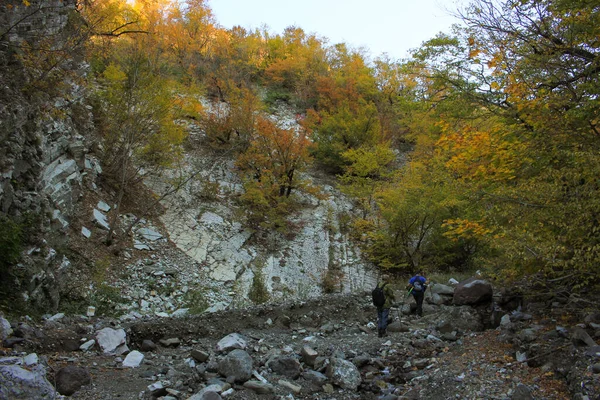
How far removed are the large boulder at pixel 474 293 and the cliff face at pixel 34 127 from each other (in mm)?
9358

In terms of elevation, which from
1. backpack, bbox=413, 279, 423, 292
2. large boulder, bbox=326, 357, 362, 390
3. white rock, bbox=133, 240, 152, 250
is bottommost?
large boulder, bbox=326, 357, 362, 390

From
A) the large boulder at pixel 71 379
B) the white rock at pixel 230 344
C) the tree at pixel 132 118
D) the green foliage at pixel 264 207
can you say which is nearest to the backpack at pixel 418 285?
the white rock at pixel 230 344

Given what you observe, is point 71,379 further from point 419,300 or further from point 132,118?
point 132,118

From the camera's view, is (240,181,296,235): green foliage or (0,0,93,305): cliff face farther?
(240,181,296,235): green foliage

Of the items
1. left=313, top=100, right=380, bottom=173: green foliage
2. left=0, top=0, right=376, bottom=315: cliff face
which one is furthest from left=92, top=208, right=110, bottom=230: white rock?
left=313, top=100, right=380, bottom=173: green foliage

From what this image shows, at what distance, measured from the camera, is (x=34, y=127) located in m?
9.23

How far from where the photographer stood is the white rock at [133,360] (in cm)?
593

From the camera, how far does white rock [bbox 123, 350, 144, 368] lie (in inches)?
234

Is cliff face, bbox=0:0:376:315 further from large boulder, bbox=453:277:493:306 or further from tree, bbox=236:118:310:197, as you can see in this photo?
large boulder, bbox=453:277:493:306

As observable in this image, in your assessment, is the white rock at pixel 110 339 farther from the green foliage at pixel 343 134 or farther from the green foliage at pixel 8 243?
the green foliage at pixel 343 134

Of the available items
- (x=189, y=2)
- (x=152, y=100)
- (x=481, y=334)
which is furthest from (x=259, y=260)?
(x=189, y=2)

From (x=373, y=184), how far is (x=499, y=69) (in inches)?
492

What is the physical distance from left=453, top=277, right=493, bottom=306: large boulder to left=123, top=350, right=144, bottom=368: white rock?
705cm

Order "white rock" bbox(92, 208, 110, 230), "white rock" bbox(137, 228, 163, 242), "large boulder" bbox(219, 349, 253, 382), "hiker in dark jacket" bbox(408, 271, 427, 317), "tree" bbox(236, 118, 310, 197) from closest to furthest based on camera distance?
"large boulder" bbox(219, 349, 253, 382)
"hiker in dark jacket" bbox(408, 271, 427, 317)
"white rock" bbox(92, 208, 110, 230)
"white rock" bbox(137, 228, 163, 242)
"tree" bbox(236, 118, 310, 197)
